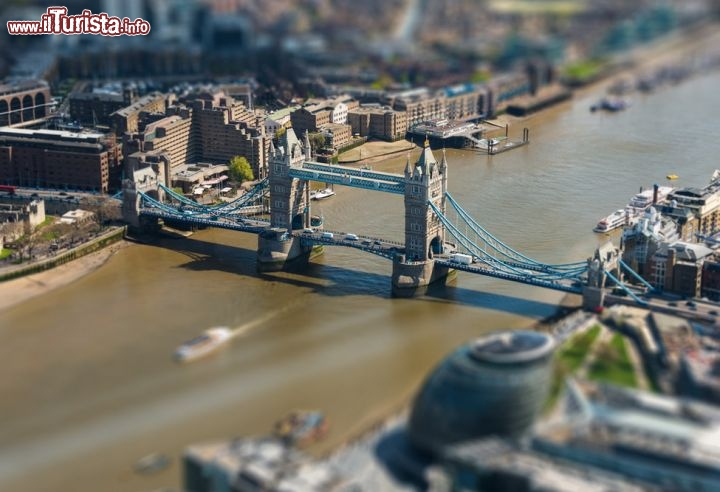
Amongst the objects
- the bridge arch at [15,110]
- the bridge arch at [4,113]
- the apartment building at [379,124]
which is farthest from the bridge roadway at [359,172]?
the bridge arch at [15,110]

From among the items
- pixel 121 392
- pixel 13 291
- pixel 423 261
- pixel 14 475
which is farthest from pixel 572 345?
pixel 13 291

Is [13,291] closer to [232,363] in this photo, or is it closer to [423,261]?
[232,363]

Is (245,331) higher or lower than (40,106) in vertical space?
lower

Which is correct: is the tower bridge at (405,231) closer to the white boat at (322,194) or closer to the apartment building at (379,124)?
the white boat at (322,194)

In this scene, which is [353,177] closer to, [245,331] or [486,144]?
[245,331]

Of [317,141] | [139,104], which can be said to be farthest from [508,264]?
[139,104]

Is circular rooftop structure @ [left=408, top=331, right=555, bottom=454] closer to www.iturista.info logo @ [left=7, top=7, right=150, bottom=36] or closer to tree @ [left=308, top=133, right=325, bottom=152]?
tree @ [left=308, top=133, right=325, bottom=152]
